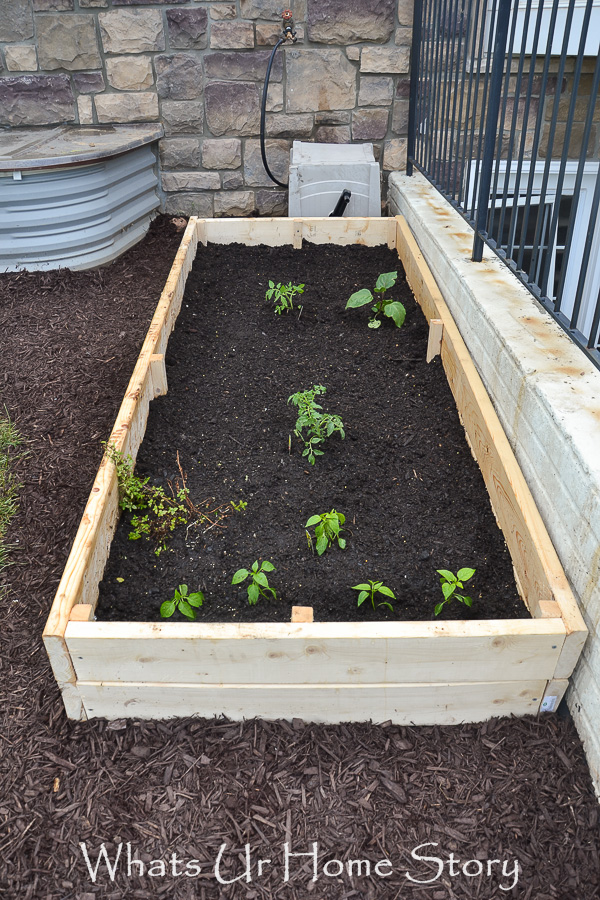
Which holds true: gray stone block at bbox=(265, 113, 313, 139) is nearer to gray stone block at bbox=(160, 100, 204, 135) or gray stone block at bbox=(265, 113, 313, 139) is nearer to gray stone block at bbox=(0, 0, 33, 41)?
gray stone block at bbox=(160, 100, 204, 135)

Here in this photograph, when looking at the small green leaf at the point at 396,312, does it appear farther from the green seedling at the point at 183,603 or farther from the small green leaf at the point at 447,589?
the green seedling at the point at 183,603

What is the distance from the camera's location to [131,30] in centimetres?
436

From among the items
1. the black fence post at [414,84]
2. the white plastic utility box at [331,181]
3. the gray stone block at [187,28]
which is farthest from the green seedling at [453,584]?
the gray stone block at [187,28]

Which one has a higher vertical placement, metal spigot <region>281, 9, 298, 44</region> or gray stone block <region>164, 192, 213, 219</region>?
metal spigot <region>281, 9, 298, 44</region>

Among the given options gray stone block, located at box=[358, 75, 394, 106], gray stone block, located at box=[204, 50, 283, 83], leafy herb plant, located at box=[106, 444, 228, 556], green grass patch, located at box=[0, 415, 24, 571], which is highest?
gray stone block, located at box=[204, 50, 283, 83]

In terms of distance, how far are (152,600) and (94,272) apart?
295 centimetres

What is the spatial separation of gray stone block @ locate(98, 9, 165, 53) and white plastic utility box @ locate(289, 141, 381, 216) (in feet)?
3.79

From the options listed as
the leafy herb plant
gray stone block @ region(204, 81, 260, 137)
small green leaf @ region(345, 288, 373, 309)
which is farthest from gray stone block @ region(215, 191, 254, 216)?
the leafy herb plant

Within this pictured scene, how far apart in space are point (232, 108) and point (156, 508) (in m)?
3.59

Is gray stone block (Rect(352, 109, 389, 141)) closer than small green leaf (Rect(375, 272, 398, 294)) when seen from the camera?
No

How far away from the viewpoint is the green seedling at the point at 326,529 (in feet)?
6.09

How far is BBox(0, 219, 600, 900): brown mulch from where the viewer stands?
1.34 meters

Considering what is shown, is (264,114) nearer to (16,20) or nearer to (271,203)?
(271,203)

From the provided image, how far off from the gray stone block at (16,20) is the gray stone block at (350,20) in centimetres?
179
